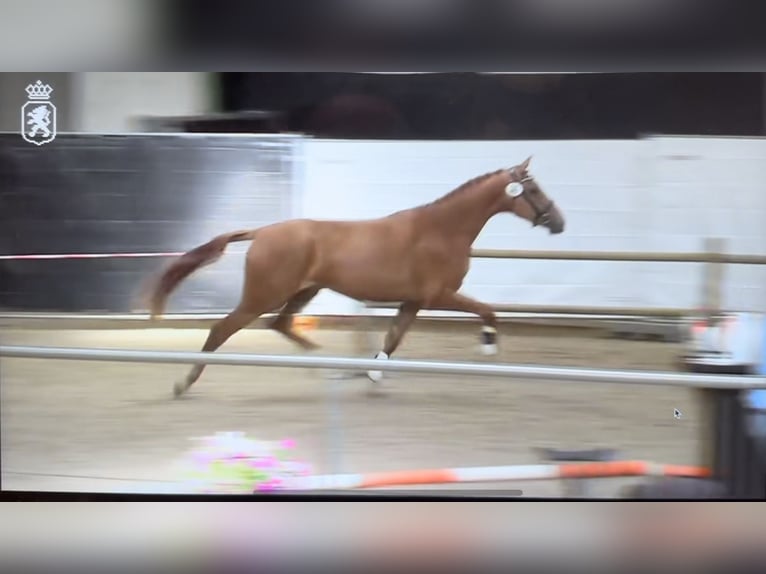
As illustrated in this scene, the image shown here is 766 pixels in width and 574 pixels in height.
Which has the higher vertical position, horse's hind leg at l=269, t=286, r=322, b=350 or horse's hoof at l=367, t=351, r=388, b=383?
horse's hind leg at l=269, t=286, r=322, b=350

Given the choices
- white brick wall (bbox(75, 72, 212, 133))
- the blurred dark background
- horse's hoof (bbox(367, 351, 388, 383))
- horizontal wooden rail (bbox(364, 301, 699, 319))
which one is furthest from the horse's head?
white brick wall (bbox(75, 72, 212, 133))

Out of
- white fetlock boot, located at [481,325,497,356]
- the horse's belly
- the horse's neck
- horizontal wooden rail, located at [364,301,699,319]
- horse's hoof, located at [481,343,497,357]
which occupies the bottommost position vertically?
horse's hoof, located at [481,343,497,357]

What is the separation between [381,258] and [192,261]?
0.54m

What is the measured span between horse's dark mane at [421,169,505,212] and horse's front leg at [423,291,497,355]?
0.86 ft

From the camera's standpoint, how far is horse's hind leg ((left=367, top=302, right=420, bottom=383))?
1979 mm

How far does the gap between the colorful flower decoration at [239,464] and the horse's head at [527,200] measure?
942 millimetres

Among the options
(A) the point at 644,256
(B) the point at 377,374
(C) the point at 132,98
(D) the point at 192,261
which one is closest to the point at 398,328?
(B) the point at 377,374

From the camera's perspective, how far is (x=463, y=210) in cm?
197

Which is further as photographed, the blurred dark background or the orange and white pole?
the orange and white pole

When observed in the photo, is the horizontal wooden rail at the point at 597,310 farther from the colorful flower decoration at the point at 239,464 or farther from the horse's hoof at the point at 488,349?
the colorful flower decoration at the point at 239,464

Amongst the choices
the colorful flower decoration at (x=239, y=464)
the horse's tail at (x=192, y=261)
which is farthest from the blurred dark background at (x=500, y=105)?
the colorful flower decoration at (x=239, y=464)

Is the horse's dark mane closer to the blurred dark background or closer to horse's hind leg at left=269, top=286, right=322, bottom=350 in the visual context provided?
the blurred dark background

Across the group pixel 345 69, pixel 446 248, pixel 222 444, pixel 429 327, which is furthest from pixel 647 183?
pixel 222 444

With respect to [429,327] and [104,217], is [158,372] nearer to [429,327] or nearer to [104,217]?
[104,217]
